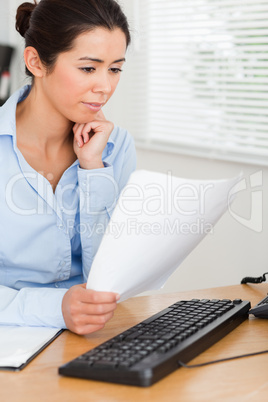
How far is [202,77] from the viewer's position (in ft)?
8.62

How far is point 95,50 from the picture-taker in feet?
4.80

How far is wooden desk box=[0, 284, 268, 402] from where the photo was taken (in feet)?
2.92

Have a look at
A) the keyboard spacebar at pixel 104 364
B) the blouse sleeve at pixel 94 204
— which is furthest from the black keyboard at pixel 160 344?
the blouse sleeve at pixel 94 204

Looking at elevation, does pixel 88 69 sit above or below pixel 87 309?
above

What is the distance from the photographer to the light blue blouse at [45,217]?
1.52 metres

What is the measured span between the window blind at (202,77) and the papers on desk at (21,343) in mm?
1429

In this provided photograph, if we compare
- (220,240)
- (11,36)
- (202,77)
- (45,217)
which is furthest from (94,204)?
(11,36)

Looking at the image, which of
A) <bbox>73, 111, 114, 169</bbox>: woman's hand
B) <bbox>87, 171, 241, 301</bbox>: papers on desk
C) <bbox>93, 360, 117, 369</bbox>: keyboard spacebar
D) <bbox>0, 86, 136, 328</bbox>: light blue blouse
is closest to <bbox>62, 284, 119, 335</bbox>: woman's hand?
<bbox>87, 171, 241, 301</bbox>: papers on desk

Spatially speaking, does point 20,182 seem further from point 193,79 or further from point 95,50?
point 193,79

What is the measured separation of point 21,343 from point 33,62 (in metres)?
0.78

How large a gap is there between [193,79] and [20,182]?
4.50 ft

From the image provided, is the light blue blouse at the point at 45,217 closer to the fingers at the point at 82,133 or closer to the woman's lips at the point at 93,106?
the fingers at the point at 82,133

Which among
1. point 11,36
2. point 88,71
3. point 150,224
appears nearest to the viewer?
point 150,224

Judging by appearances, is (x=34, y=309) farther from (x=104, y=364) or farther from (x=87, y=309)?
(x=104, y=364)
